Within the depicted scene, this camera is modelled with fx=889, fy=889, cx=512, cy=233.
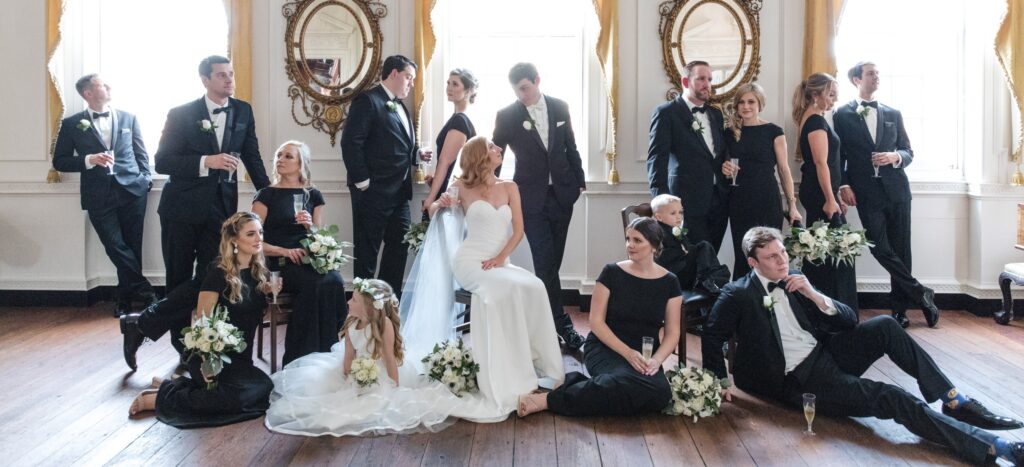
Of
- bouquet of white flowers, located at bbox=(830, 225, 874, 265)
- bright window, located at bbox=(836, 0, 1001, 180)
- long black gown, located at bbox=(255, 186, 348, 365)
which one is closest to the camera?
long black gown, located at bbox=(255, 186, 348, 365)

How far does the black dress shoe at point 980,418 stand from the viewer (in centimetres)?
354

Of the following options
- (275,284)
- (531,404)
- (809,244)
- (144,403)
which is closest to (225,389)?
(144,403)

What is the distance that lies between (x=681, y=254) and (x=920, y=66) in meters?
2.98

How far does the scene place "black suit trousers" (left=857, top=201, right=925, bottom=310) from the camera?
5.96m

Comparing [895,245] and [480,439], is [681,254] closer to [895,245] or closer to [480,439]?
[480,439]

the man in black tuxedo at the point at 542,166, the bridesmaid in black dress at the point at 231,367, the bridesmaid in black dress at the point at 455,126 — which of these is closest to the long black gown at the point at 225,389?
the bridesmaid in black dress at the point at 231,367

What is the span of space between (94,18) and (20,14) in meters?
0.49

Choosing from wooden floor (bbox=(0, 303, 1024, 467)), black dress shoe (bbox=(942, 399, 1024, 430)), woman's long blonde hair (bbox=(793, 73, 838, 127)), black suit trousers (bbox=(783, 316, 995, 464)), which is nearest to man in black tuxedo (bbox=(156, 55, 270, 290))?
wooden floor (bbox=(0, 303, 1024, 467))

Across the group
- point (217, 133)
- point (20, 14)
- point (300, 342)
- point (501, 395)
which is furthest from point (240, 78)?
point (501, 395)

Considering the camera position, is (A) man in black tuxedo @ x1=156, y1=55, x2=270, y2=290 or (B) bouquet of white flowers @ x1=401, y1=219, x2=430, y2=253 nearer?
(A) man in black tuxedo @ x1=156, y1=55, x2=270, y2=290

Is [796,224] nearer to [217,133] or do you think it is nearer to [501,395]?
[501,395]

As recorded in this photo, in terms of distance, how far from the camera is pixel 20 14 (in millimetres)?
6520

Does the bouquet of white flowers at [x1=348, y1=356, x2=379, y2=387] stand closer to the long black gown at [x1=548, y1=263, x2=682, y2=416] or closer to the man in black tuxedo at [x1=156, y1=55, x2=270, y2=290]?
the long black gown at [x1=548, y1=263, x2=682, y2=416]

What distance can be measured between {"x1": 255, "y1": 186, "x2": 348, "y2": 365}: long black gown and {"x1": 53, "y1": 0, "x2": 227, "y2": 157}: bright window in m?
2.50
